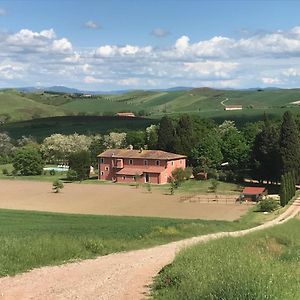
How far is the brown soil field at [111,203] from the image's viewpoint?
5212 cm

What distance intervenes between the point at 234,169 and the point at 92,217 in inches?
1559

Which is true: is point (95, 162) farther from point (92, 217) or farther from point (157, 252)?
point (157, 252)

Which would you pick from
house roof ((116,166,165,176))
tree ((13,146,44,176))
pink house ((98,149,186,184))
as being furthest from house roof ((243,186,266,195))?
tree ((13,146,44,176))

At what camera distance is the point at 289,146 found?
6588 cm

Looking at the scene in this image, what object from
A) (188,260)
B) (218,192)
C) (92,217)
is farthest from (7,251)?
(218,192)

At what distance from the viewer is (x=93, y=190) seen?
71.7 meters

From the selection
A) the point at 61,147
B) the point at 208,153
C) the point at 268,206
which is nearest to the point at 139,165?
the point at 208,153

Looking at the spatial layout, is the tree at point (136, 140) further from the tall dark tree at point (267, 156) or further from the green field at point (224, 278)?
the green field at point (224, 278)

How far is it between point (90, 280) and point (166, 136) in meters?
73.0

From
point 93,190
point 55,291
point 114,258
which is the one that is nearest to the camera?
point 55,291

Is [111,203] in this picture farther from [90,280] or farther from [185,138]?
[90,280]

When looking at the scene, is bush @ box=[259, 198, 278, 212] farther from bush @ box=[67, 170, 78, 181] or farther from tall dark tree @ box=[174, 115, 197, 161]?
bush @ box=[67, 170, 78, 181]

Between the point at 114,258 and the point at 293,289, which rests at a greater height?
the point at 293,289

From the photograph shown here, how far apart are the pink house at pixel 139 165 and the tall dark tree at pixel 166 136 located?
15.6 ft
